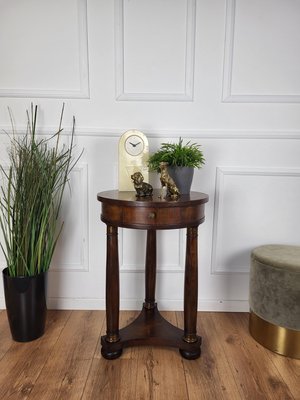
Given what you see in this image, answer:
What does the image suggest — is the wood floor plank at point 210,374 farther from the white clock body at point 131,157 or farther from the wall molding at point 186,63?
the wall molding at point 186,63

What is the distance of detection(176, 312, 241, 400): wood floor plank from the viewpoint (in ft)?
4.20

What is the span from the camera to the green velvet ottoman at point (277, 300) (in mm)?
1466

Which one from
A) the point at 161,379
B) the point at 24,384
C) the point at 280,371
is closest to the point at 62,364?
the point at 24,384

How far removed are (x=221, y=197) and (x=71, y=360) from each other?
3.87 feet

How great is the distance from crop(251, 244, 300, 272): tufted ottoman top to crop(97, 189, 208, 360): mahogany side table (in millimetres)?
370

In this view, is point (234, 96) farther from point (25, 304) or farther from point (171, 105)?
point (25, 304)

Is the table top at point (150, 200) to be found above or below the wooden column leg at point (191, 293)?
above

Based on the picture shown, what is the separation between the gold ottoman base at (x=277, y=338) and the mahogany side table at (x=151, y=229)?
351 mm

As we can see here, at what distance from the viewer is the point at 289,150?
1848 mm

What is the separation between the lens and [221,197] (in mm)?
1895

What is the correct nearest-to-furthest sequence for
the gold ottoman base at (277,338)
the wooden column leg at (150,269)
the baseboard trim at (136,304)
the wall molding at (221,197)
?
the gold ottoman base at (277,338) → the wooden column leg at (150,269) → the wall molding at (221,197) → the baseboard trim at (136,304)

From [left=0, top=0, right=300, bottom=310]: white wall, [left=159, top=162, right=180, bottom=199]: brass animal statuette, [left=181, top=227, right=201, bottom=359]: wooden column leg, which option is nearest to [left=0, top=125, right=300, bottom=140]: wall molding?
[left=0, top=0, right=300, bottom=310]: white wall

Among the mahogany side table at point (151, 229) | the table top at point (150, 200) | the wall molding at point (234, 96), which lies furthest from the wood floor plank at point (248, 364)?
the wall molding at point (234, 96)

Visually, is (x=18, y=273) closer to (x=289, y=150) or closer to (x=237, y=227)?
(x=237, y=227)
